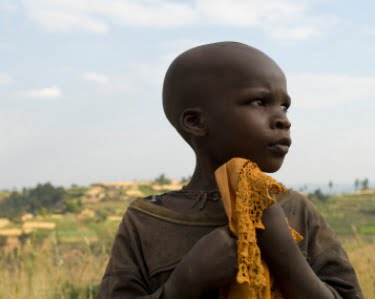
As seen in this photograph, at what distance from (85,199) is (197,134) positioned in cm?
2508

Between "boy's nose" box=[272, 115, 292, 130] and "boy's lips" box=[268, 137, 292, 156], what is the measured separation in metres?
0.04

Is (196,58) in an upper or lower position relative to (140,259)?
upper

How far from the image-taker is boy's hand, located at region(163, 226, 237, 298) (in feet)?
5.68

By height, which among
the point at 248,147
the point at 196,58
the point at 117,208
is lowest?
the point at 117,208

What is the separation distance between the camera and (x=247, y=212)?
171 centimetres

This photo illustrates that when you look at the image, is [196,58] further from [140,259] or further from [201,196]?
[140,259]

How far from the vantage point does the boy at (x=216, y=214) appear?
175 cm

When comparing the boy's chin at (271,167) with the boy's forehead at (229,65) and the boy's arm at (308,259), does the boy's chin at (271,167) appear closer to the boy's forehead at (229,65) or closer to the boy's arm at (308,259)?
the boy's arm at (308,259)

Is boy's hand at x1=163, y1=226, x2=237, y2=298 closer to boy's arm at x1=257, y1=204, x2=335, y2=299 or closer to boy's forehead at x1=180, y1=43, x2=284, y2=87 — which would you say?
boy's arm at x1=257, y1=204, x2=335, y2=299

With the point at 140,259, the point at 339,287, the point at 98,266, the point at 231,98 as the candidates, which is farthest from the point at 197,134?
the point at 98,266

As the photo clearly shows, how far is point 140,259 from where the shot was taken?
198cm

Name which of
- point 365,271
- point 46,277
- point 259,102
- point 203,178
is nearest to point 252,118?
point 259,102

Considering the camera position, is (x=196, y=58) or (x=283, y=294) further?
(x=196, y=58)

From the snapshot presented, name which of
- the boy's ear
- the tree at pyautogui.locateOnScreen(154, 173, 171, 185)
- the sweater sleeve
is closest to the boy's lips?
the boy's ear
